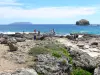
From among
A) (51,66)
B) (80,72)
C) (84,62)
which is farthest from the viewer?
(84,62)

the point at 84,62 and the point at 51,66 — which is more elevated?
the point at 51,66

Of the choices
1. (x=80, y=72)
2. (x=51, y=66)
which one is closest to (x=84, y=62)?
(x=80, y=72)

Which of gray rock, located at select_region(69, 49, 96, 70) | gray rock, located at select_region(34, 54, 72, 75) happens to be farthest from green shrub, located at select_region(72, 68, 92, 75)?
gray rock, located at select_region(69, 49, 96, 70)

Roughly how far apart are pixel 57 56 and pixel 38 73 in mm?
3885

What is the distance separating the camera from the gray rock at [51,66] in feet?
58.1

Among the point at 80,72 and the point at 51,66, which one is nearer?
the point at 51,66

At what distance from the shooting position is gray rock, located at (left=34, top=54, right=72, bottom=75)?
58.1ft

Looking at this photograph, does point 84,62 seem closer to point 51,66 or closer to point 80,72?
point 80,72

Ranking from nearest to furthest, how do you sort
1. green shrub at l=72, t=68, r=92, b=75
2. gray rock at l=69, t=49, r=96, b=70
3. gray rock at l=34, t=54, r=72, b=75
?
gray rock at l=34, t=54, r=72, b=75 → green shrub at l=72, t=68, r=92, b=75 → gray rock at l=69, t=49, r=96, b=70

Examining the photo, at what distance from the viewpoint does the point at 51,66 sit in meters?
18.3

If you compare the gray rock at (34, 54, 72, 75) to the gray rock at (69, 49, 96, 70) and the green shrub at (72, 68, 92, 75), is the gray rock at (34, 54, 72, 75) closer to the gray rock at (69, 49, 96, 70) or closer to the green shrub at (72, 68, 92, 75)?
the green shrub at (72, 68, 92, 75)

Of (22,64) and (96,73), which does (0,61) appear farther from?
(96,73)

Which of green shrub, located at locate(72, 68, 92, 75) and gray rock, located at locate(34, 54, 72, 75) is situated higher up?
gray rock, located at locate(34, 54, 72, 75)

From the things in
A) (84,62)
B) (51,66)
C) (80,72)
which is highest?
(51,66)
